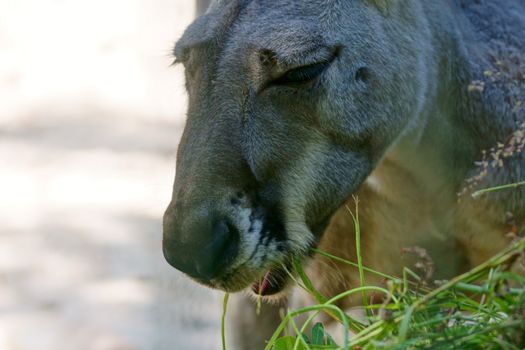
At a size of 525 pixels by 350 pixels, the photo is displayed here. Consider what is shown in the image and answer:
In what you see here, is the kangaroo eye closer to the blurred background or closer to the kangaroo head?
the kangaroo head

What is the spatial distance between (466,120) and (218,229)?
1217 mm

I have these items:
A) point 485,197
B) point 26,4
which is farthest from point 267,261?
point 26,4

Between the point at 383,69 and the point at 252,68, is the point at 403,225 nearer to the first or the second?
the point at 383,69

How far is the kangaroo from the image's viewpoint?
272 cm

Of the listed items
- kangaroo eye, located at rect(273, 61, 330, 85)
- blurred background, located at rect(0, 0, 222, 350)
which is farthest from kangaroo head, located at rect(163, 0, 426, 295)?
blurred background, located at rect(0, 0, 222, 350)

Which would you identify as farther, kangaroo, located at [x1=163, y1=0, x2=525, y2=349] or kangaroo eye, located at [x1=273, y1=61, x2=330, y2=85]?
kangaroo eye, located at [x1=273, y1=61, x2=330, y2=85]

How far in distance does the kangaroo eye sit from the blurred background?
3.87ft

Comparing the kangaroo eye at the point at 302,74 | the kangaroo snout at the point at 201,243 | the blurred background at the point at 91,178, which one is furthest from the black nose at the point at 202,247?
the blurred background at the point at 91,178

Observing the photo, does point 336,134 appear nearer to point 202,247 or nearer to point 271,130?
point 271,130

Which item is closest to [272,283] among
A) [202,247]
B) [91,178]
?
[202,247]

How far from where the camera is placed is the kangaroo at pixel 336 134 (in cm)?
272

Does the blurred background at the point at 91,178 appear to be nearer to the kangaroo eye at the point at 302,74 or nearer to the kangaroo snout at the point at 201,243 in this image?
the kangaroo eye at the point at 302,74

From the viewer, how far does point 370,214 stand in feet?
12.3

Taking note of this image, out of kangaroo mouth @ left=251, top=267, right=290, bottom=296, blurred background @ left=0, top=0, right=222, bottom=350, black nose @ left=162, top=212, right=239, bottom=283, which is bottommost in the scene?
blurred background @ left=0, top=0, right=222, bottom=350
